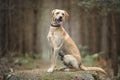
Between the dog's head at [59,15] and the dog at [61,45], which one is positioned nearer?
the dog's head at [59,15]

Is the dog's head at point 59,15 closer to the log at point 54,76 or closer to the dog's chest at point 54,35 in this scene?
the dog's chest at point 54,35

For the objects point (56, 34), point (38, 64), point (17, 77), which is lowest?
point (38, 64)

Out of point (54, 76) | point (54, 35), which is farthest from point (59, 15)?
point (54, 76)

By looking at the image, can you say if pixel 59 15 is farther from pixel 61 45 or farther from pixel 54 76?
pixel 54 76

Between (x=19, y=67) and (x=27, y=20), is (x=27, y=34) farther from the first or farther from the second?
(x=19, y=67)

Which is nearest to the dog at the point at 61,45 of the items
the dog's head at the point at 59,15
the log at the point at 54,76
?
the dog's head at the point at 59,15

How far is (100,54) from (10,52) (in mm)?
3319

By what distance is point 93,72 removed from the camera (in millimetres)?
8766

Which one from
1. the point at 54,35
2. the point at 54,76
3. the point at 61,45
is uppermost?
the point at 54,35

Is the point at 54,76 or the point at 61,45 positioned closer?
Result: the point at 54,76

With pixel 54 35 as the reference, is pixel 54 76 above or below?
below

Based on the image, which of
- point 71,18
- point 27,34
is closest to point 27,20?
point 27,34

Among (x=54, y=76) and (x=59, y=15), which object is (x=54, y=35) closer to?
(x=59, y=15)

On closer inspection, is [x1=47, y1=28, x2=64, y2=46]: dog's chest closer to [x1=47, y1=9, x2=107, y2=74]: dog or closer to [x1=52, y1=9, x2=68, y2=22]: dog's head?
[x1=47, y1=9, x2=107, y2=74]: dog
